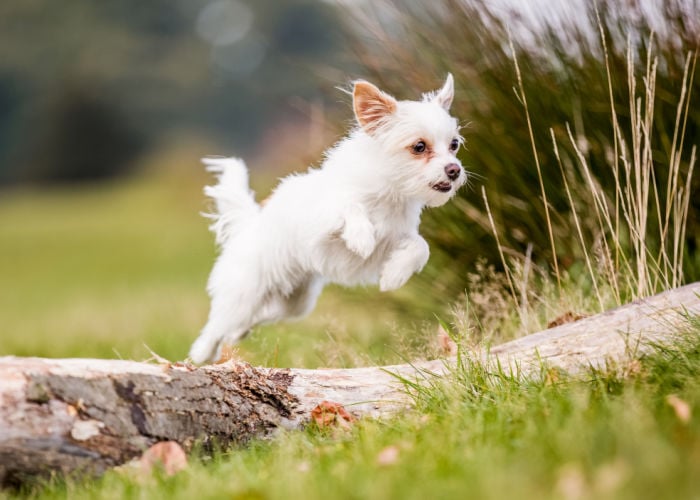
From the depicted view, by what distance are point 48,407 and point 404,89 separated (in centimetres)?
308

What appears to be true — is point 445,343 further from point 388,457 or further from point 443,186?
point 388,457

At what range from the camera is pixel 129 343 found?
20.7 ft

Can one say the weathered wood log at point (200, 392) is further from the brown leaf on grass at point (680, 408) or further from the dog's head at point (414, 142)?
A: the dog's head at point (414, 142)

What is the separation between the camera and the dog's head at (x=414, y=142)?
3.68 meters

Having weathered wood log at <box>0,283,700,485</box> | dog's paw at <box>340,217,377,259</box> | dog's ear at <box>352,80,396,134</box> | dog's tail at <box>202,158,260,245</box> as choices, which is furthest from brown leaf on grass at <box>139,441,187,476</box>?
dog's tail at <box>202,158,260,245</box>

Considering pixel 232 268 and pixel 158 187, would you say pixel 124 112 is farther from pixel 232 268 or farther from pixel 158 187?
pixel 232 268

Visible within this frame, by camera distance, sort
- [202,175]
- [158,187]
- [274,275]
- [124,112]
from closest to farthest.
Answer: [274,275]
[202,175]
[158,187]
[124,112]

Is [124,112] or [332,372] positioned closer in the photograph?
[332,372]

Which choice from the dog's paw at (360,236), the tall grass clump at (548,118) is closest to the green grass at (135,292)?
the dog's paw at (360,236)

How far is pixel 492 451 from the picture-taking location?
8.49ft

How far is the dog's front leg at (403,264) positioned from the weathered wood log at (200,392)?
1.31ft

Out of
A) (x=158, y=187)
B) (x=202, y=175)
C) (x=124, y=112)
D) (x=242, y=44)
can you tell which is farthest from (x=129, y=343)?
(x=242, y=44)

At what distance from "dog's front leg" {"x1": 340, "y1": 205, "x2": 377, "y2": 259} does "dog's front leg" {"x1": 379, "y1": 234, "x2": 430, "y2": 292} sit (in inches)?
5.2

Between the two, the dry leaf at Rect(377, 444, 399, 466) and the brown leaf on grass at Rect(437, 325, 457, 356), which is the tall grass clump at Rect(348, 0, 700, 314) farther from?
the dry leaf at Rect(377, 444, 399, 466)
